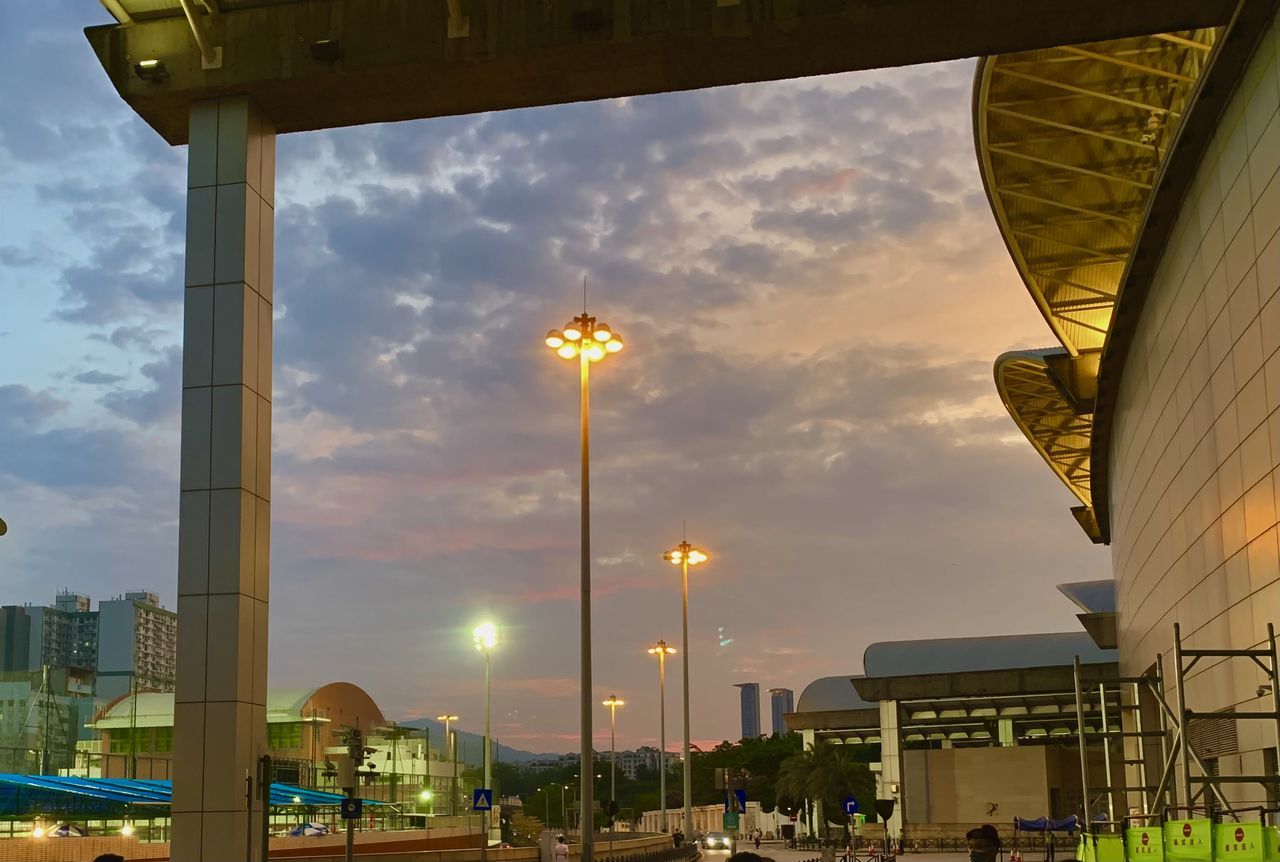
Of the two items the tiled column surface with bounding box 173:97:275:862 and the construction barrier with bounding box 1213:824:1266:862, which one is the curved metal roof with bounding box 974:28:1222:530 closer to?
the construction barrier with bounding box 1213:824:1266:862

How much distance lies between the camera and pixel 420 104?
696 inches

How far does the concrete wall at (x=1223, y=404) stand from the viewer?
19.2 metres

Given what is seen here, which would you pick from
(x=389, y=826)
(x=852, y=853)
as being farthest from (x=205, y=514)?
(x=389, y=826)

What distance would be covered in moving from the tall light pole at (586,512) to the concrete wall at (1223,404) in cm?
1090

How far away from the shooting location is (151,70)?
55.4ft

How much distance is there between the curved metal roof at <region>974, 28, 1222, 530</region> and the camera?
99.2 feet

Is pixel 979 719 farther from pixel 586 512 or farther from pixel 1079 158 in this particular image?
pixel 586 512

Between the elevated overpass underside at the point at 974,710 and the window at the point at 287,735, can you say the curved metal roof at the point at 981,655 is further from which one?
the window at the point at 287,735

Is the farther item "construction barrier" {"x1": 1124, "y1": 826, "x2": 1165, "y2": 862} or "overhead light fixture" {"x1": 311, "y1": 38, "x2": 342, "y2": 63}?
"overhead light fixture" {"x1": 311, "y1": 38, "x2": 342, "y2": 63}

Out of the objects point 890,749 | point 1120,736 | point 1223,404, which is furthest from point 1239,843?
point 890,749

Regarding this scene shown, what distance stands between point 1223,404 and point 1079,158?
15307 millimetres

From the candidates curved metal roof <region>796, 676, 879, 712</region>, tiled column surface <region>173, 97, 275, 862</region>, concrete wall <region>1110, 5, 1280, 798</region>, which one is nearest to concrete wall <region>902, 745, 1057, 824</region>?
curved metal roof <region>796, 676, 879, 712</region>

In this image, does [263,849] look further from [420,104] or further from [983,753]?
[983,753]

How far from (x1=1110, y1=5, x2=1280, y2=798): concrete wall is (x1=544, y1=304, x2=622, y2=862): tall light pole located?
10897 mm
